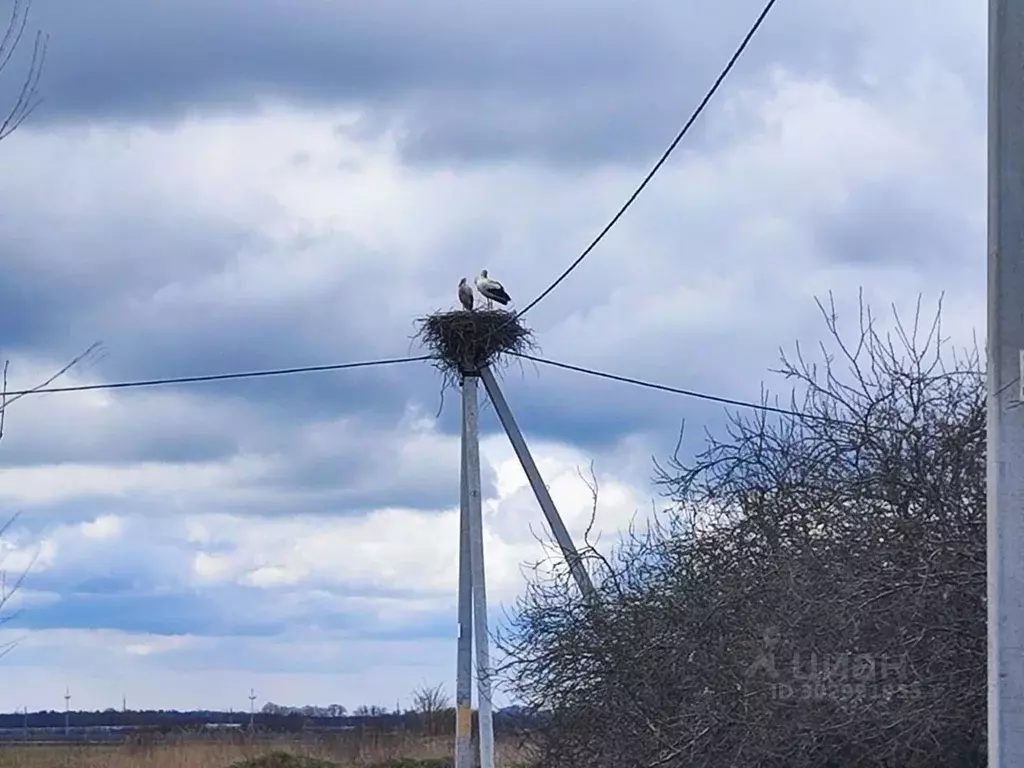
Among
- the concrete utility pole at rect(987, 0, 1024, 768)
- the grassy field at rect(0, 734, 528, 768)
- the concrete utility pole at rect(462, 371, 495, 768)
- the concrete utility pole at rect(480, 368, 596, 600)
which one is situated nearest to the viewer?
the concrete utility pole at rect(987, 0, 1024, 768)

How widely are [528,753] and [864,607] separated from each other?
17.1ft

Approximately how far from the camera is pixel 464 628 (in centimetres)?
1834

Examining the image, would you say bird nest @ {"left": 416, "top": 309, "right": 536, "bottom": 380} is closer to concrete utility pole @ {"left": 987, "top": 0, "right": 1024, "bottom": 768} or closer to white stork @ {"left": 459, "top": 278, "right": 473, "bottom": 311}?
white stork @ {"left": 459, "top": 278, "right": 473, "bottom": 311}

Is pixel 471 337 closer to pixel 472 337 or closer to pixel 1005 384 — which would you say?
pixel 472 337

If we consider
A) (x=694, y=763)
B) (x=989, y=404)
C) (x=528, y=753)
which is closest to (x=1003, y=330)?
(x=989, y=404)

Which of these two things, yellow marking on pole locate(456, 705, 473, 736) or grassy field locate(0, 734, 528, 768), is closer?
yellow marking on pole locate(456, 705, 473, 736)

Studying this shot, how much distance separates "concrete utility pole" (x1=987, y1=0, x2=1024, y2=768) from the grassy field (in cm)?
2215

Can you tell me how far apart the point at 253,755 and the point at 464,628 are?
11648 mm

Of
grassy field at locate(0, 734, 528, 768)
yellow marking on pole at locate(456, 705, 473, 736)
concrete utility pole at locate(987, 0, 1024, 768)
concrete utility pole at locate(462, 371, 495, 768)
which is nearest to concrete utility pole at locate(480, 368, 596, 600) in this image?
concrete utility pole at locate(462, 371, 495, 768)

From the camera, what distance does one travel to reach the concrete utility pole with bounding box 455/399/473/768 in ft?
59.9

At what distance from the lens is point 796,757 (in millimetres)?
9781

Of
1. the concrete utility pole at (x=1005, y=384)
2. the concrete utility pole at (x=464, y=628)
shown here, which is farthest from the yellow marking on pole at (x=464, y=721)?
the concrete utility pole at (x=1005, y=384)

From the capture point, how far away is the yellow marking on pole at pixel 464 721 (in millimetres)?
18359

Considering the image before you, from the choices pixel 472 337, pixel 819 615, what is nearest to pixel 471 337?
pixel 472 337
